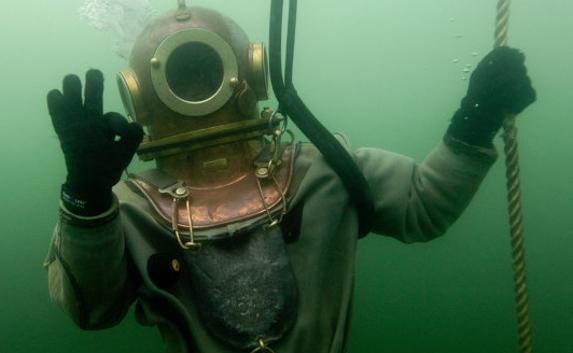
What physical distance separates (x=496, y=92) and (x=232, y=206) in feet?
2.64

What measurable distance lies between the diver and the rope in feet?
0.27

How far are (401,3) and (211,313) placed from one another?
372cm

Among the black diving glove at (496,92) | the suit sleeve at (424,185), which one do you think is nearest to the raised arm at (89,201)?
the suit sleeve at (424,185)

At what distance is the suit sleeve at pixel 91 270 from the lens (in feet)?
3.89

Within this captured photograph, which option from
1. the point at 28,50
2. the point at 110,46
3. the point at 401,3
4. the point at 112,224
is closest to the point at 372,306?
the point at 401,3

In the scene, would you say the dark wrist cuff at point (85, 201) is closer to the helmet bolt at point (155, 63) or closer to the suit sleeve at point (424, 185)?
the helmet bolt at point (155, 63)

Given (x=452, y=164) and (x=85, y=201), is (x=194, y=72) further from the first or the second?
(x=452, y=164)

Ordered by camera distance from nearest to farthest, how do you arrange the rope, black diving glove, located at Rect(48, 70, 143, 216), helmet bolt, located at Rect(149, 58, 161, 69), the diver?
1. black diving glove, located at Rect(48, 70, 143, 216)
2. the rope
3. the diver
4. helmet bolt, located at Rect(149, 58, 161, 69)

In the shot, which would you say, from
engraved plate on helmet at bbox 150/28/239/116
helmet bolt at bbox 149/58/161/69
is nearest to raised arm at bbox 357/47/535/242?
engraved plate on helmet at bbox 150/28/239/116

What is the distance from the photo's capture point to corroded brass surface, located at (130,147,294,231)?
1385mm

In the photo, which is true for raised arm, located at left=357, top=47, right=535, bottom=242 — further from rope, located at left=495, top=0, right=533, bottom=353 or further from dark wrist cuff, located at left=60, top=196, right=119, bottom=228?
dark wrist cuff, located at left=60, top=196, right=119, bottom=228

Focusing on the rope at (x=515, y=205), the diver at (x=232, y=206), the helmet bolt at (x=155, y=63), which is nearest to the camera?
the rope at (x=515, y=205)

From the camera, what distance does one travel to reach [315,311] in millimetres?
1440

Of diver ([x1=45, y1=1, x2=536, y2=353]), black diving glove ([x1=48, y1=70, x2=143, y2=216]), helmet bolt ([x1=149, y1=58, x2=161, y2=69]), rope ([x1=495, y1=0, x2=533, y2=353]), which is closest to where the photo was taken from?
black diving glove ([x1=48, y1=70, x2=143, y2=216])
